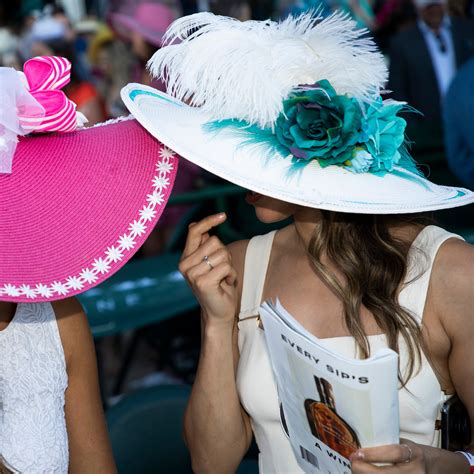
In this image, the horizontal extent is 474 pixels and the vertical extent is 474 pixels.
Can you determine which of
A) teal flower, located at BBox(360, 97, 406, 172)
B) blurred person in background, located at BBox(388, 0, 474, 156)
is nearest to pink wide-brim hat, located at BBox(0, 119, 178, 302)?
teal flower, located at BBox(360, 97, 406, 172)

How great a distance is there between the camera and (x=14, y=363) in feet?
5.64

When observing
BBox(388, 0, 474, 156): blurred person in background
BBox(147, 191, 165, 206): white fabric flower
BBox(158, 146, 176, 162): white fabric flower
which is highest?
BBox(158, 146, 176, 162): white fabric flower

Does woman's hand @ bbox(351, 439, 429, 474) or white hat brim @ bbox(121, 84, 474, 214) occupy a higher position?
white hat brim @ bbox(121, 84, 474, 214)

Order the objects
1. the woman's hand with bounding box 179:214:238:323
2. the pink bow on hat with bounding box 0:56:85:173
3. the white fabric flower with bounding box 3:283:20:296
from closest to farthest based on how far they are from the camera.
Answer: the white fabric flower with bounding box 3:283:20:296 → the pink bow on hat with bounding box 0:56:85:173 → the woman's hand with bounding box 179:214:238:323

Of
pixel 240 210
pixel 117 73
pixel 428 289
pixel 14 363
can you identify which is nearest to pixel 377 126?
pixel 428 289

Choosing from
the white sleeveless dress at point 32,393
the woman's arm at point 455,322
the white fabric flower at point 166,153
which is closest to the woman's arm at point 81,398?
the white sleeveless dress at point 32,393

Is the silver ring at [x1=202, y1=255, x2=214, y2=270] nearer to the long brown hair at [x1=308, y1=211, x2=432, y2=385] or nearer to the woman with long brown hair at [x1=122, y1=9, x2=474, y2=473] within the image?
the woman with long brown hair at [x1=122, y1=9, x2=474, y2=473]

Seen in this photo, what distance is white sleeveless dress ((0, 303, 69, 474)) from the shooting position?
1702mm

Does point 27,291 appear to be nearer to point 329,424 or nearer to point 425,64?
point 329,424

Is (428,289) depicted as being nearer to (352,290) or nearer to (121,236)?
(352,290)

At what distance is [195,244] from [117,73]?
399cm

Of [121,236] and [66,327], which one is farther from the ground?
[121,236]

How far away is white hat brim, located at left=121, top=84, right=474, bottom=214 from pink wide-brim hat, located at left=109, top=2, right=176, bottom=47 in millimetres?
3411

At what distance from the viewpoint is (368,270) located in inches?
72.2
